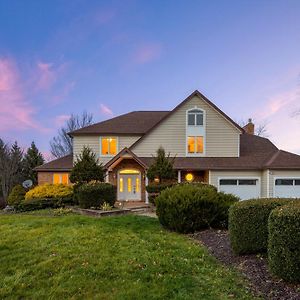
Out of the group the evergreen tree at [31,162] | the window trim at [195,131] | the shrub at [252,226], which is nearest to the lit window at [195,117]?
the window trim at [195,131]

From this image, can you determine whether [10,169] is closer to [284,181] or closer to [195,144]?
[195,144]

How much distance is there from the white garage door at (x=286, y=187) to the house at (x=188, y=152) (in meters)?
0.09

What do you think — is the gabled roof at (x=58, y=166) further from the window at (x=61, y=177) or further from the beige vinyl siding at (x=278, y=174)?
the beige vinyl siding at (x=278, y=174)

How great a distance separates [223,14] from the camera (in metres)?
13.8

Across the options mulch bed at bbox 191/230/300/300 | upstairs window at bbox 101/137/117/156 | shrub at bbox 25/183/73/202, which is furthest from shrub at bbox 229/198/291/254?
upstairs window at bbox 101/137/117/156

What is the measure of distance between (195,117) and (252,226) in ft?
53.3

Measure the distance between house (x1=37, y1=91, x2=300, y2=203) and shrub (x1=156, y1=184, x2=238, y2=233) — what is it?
10.2 m

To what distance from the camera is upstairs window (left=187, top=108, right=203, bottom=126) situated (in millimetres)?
21938

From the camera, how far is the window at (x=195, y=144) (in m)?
22.0

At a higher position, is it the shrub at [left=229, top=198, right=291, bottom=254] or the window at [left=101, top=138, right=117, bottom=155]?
the window at [left=101, top=138, right=117, bottom=155]

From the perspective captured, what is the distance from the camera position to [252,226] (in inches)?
245

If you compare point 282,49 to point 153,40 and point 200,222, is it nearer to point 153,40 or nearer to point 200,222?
point 153,40

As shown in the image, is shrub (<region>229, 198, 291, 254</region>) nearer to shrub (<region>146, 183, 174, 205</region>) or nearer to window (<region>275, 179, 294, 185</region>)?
shrub (<region>146, 183, 174, 205</region>)

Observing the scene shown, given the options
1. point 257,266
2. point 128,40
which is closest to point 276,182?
point 128,40
